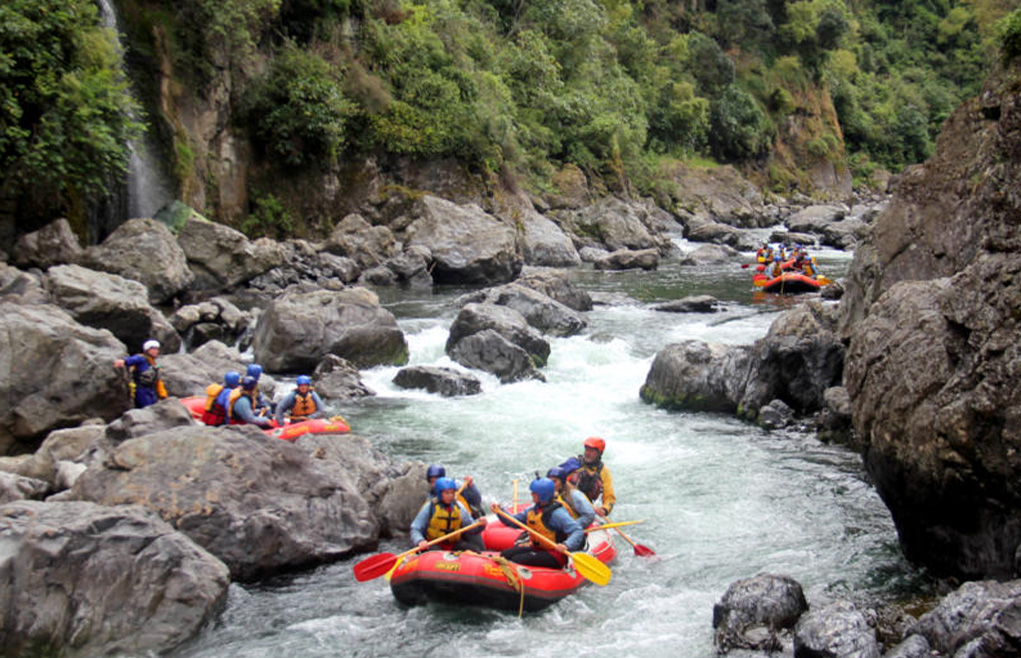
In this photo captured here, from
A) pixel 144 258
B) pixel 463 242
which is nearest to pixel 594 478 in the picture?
pixel 144 258

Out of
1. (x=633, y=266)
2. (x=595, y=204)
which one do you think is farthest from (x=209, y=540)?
(x=595, y=204)

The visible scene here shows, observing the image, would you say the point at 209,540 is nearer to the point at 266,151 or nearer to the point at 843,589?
the point at 843,589

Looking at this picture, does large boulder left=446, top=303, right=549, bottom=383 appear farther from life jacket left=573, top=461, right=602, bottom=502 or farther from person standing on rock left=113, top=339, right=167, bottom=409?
life jacket left=573, top=461, right=602, bottom=502

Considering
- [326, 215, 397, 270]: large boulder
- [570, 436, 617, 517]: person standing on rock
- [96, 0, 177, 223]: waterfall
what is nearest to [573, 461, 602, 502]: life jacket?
[570, 436, 617, 517]: person standing on rock

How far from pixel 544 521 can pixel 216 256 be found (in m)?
13.9

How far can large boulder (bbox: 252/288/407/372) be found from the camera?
1397cm

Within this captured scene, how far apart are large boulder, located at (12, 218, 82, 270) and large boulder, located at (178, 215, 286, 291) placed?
293cm

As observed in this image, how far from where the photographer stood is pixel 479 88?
28.8m

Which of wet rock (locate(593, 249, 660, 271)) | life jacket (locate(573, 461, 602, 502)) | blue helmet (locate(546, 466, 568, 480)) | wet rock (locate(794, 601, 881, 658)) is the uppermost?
wet rock (locate(593, 249, 660, 271))

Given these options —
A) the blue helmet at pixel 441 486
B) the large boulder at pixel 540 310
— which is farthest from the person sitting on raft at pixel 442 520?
the large boulder at pixel 540 310

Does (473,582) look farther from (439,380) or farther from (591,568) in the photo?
(439,380)

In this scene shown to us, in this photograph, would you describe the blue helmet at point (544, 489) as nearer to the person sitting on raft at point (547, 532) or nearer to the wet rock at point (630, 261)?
the person sitting on raft at point (547, 532)

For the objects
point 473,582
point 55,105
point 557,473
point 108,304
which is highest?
point 55,105

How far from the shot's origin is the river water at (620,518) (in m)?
6.39
